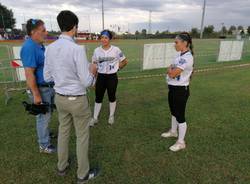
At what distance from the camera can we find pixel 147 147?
3.90 m

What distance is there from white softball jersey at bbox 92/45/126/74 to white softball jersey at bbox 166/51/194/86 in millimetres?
1267

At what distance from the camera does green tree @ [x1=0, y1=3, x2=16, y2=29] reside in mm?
63575

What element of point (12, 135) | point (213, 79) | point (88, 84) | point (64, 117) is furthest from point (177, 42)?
point (213, 79)

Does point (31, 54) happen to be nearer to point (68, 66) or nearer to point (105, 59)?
point (68, 66)

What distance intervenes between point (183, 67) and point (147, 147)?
4.84 ft

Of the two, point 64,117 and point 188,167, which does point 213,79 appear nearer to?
point 188,167

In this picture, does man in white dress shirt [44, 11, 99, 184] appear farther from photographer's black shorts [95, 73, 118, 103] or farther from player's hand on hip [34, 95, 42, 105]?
photographer's black shorts [95, 73, 118, 103]

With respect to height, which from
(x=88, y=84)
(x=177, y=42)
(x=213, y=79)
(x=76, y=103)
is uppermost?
(x=177, y=42)

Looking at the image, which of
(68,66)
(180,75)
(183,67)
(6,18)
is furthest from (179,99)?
(6,18)

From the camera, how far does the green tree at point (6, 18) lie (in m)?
63.6

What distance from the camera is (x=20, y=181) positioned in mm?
3012

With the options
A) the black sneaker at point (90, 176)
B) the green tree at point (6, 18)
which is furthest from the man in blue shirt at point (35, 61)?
the green tree at point (6, 18)

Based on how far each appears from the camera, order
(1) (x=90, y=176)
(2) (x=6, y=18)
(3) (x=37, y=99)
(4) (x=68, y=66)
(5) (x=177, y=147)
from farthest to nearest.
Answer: (2) (x=6, y=18) < (5) (x=177, y=147) < (3) (x=37, y=99) < (1) (x=90, y=176) < (4) (x=68, y=66)

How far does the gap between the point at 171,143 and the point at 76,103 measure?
2.13 m
